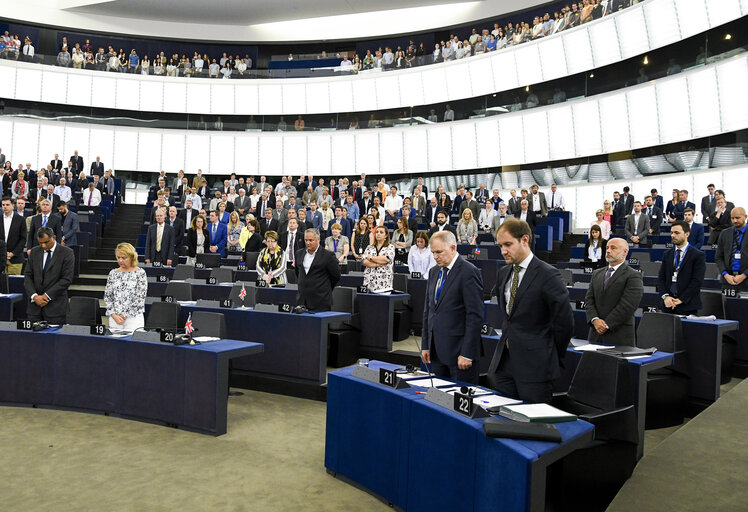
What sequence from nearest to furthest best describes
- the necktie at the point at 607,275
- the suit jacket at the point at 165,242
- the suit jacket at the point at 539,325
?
1. the suit jacket at the point at 539,325
2. the necktie at the point at 607,275
3. the suit jacket at the point at 165,242

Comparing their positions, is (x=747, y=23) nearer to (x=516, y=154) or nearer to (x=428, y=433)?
(x=516, y=154)

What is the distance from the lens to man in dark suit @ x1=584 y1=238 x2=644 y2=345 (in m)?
4.73

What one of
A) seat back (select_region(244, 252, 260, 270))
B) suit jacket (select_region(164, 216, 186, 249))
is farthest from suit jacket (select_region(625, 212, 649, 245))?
suit jacket (select_region(164, 216, 186, 249))

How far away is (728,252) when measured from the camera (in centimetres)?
714

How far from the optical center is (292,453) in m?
4.39

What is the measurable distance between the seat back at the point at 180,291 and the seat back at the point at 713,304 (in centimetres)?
567

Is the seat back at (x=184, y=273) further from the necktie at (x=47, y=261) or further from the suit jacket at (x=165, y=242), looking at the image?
the necktie at (x=47, y=261)

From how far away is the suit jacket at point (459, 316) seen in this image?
149 inches

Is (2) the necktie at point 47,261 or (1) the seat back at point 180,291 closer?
(2) the necktie at point 47,261

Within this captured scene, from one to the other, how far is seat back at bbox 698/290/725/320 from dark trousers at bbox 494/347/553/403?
3966mm

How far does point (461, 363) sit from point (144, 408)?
9.14ft

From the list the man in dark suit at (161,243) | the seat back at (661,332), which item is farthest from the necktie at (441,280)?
the man in dark suit at (161,243)

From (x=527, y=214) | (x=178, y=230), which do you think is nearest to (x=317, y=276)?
(x=178, y=230)

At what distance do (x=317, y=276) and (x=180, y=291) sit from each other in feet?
6.16
